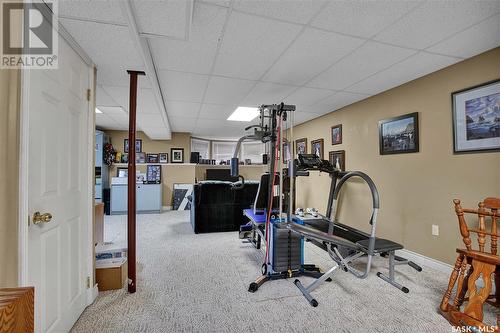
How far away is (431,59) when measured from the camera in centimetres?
232

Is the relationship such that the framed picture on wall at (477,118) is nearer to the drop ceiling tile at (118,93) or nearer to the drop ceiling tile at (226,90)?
the drop ceiling tile at (226,90)

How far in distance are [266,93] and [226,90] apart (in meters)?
0.60

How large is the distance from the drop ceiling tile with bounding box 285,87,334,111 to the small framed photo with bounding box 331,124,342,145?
76 cm

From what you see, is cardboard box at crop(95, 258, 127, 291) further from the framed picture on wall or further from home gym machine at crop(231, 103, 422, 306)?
the framed picture on wall

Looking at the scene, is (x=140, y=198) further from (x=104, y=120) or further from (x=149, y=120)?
(x=149, y=120)

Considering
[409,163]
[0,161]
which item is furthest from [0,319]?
[409,163]

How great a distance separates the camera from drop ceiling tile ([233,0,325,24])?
1538 millimetres

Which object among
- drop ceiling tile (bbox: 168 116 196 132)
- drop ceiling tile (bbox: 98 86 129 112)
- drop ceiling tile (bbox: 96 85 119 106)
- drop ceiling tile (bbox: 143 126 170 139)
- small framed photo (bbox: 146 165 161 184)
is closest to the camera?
drop ceiling tile (bbox: 98 86 129 112)

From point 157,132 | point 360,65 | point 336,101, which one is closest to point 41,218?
point 360,65

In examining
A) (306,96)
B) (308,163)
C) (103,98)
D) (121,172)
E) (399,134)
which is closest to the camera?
(308,163)

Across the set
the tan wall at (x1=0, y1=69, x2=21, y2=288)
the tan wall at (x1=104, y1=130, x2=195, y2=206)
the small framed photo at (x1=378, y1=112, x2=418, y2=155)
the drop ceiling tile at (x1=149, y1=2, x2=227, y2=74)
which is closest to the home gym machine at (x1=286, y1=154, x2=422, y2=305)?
the small framed photo at (x1=378, y1=112, x2=418, y2=155)

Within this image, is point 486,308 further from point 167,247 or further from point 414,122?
point 167,247

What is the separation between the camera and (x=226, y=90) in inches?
128

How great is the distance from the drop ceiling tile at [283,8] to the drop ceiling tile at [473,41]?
1.34 m
